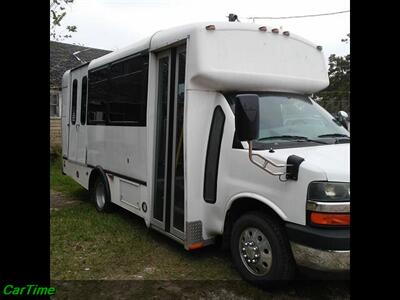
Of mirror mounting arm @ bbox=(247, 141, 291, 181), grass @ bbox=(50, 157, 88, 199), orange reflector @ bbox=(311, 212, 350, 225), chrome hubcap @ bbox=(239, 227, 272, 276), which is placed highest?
mirror mounting arm @ bbox=(247, 141, 291, 181)

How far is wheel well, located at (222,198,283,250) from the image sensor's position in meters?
3.83

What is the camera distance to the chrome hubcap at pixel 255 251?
12.5 ft

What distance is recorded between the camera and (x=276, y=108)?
445cm

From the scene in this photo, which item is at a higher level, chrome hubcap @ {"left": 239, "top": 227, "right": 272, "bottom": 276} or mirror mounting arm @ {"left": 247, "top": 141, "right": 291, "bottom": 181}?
mirror mounting arm @ {"left": 247, "top": 141, "right": 291, "bottom": 181}

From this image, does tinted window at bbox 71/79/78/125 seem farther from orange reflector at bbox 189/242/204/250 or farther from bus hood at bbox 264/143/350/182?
bus hood at bbox 264/143/350/182

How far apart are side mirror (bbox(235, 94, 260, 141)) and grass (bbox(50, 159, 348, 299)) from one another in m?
1.63

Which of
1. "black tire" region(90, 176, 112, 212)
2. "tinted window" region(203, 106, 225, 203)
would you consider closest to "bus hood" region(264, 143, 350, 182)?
"tinted window" region(203, 106, 225, 203)

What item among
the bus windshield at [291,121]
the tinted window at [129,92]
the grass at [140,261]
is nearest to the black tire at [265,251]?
the grass at [140,261]

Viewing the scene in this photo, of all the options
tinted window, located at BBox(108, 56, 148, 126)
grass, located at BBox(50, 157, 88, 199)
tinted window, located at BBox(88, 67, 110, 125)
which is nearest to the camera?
tinted window, located at BBox(108, 56, 148, 126)

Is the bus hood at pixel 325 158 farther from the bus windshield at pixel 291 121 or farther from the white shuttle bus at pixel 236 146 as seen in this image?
the bus windshield at pixel 291 121

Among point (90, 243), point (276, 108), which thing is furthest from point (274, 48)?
point (90, 243)

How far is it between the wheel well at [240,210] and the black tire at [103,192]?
2.96m
